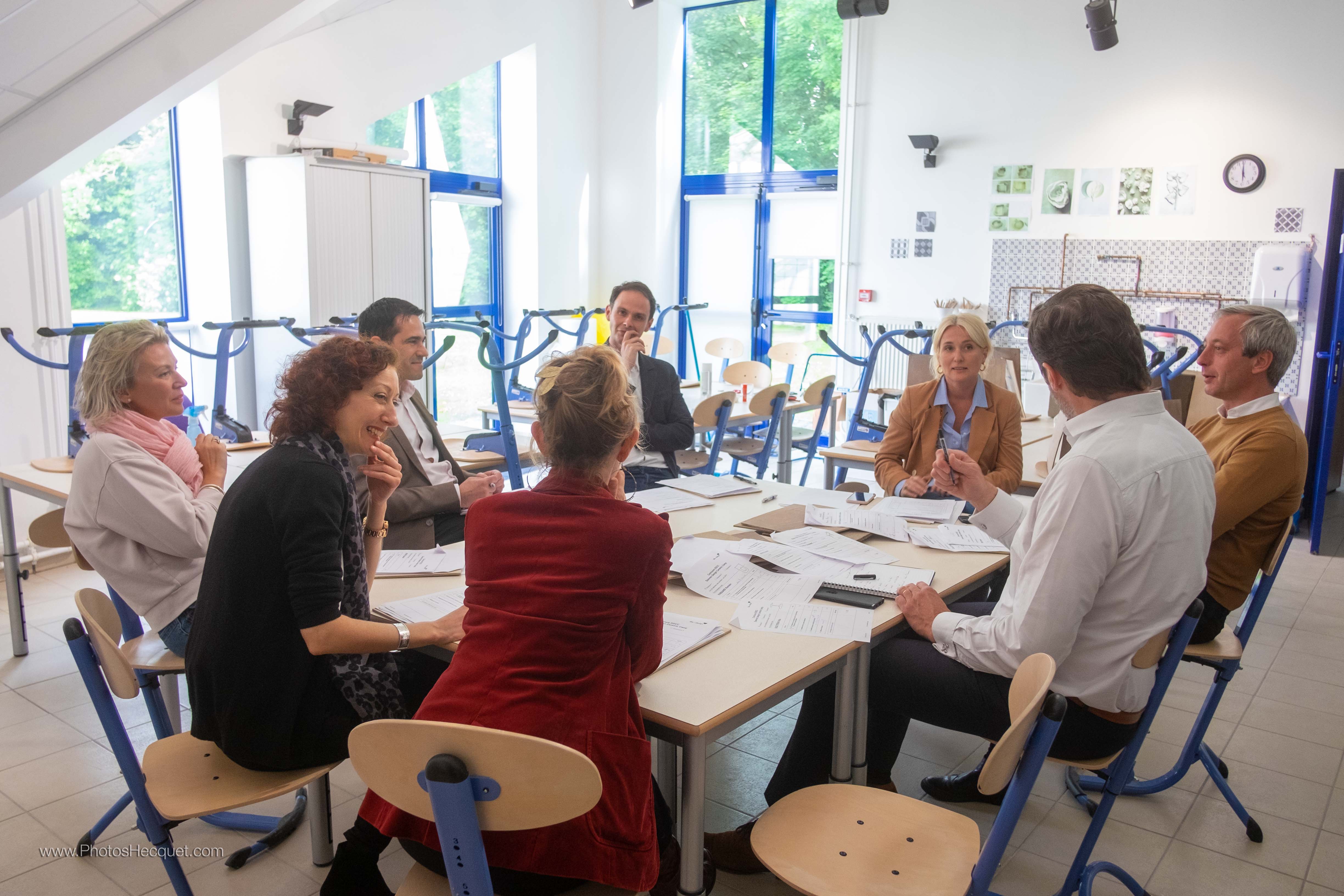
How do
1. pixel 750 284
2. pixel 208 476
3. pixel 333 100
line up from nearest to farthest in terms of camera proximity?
1. pixel 208 476
2. pixel 333 100
3. pixel 750 284

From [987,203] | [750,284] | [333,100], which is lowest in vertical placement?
[750,284]

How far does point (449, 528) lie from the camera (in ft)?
10.1

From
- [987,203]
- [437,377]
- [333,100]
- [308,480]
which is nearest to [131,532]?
[308,480]

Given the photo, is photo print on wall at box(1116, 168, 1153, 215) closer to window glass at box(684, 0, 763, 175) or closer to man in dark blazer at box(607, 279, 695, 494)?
window glass at box(684, 0, 763, 175)

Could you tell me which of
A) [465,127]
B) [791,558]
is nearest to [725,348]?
[465,127]

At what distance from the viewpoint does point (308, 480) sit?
1.66 m

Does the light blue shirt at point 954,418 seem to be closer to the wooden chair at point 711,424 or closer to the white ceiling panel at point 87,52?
the wooden chair at point 711,424

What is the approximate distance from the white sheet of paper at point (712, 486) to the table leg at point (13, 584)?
236 centimetres

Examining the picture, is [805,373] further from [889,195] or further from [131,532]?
[131,532]

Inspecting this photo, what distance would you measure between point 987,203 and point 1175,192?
1.21 meters

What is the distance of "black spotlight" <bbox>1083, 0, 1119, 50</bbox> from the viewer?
5.49 metres

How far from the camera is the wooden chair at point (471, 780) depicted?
3.89 ft

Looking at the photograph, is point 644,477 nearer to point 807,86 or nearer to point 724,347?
point 724,347

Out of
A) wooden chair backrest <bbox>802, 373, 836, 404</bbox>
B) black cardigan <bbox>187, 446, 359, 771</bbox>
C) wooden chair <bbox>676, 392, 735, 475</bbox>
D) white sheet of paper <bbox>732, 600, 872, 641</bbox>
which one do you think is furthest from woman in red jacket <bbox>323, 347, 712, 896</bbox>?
wooden chair backrest <bbox>802, 373, 836, 404</bbox>
